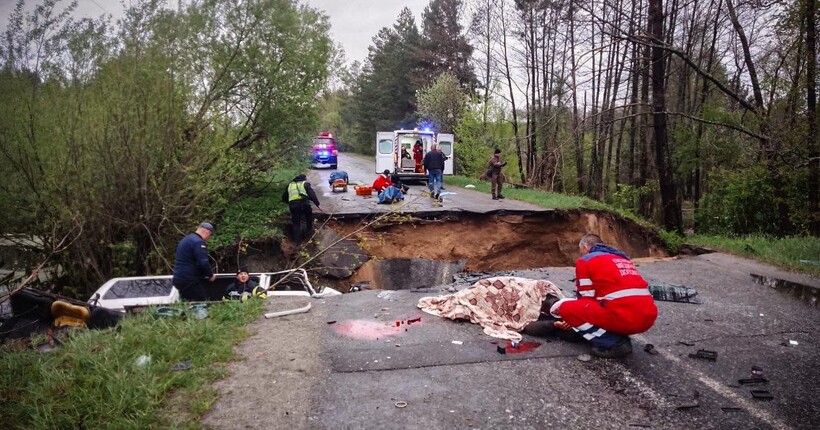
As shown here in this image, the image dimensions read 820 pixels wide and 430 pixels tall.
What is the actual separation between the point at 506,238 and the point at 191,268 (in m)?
9.10

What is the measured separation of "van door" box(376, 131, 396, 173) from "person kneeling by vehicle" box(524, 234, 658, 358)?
16311 mm

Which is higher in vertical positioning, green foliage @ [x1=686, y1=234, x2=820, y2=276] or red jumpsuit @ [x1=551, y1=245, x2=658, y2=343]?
red jumpsuit @ [x1=551, y1=245, x2=658, y2=343]

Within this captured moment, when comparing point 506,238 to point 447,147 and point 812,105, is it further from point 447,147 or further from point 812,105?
point 447,147

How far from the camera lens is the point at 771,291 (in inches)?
282

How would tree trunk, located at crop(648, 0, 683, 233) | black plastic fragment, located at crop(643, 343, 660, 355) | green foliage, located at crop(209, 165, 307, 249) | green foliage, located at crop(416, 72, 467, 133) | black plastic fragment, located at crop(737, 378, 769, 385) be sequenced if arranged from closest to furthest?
black plastic fragment, located at crop(737, 378, 769, 385)
black plastic fragment, located at crop(643, 343, 660, 355)
tree trunk, located at crop(648, 0, 683, 233)
green foliage, located at crop(209, 165, 307, 249)
green foliage, located at crop(416, 72, 467, 133)

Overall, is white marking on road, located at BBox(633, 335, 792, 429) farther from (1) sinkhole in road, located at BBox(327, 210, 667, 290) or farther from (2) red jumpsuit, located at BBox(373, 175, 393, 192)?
(2) red jumpsuit, located at BBox(373, 175, 393, 192)

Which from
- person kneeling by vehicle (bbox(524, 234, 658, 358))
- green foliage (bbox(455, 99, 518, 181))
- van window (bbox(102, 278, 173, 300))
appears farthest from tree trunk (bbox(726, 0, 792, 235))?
green foliage (bbox(455, 99, 518, 181))

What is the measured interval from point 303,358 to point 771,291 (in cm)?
700

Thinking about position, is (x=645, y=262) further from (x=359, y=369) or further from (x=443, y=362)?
(x=359, y=369)

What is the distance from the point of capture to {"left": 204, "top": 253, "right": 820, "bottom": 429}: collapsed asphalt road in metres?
3.47

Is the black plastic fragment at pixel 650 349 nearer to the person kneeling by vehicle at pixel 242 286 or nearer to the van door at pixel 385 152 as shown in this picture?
the person kneeling by vehicle at pixel 242 286

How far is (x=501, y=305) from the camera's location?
541cm

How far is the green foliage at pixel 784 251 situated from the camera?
874 centimetres

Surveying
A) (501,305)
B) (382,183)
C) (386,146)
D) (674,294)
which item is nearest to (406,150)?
(386,146)
